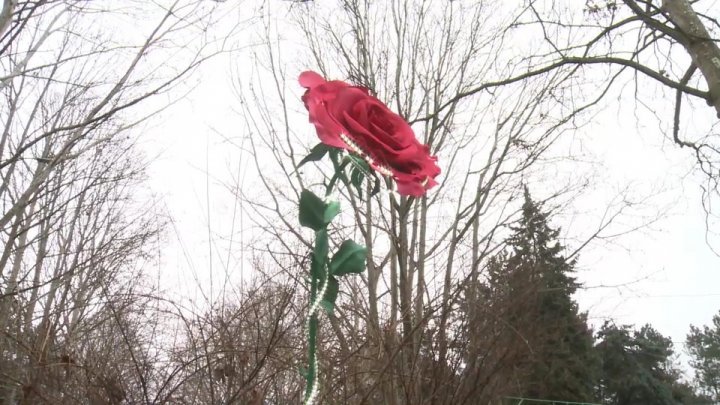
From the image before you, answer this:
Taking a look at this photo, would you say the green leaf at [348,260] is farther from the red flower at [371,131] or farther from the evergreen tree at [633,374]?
the evergreen tree at [633,374]

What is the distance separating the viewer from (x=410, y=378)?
193cm

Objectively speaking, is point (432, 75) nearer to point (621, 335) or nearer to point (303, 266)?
point (303, 266)

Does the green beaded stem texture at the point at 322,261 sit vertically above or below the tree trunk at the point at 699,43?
below

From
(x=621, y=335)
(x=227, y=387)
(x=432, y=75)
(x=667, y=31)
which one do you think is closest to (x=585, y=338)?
(x=621, y=335)

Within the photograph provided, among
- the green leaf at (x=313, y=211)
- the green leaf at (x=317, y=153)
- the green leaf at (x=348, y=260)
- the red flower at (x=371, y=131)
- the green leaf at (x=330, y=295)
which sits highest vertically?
the red flower at (x=371, y=131)

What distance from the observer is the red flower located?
2.71ft

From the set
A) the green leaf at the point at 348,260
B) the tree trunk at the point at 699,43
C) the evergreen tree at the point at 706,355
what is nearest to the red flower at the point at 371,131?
the green leaf at the point at 348,260

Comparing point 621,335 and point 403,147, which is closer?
point 403,147

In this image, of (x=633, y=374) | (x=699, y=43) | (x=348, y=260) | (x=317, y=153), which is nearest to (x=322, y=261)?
(x=348, y=260)

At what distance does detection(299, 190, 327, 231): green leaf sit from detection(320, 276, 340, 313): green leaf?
0.08 metres

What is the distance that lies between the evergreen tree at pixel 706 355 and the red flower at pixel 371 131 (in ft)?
103

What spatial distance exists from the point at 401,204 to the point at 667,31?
228 cm

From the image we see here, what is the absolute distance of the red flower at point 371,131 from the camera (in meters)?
0.83

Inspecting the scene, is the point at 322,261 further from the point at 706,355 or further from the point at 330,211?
the point at 706,355
